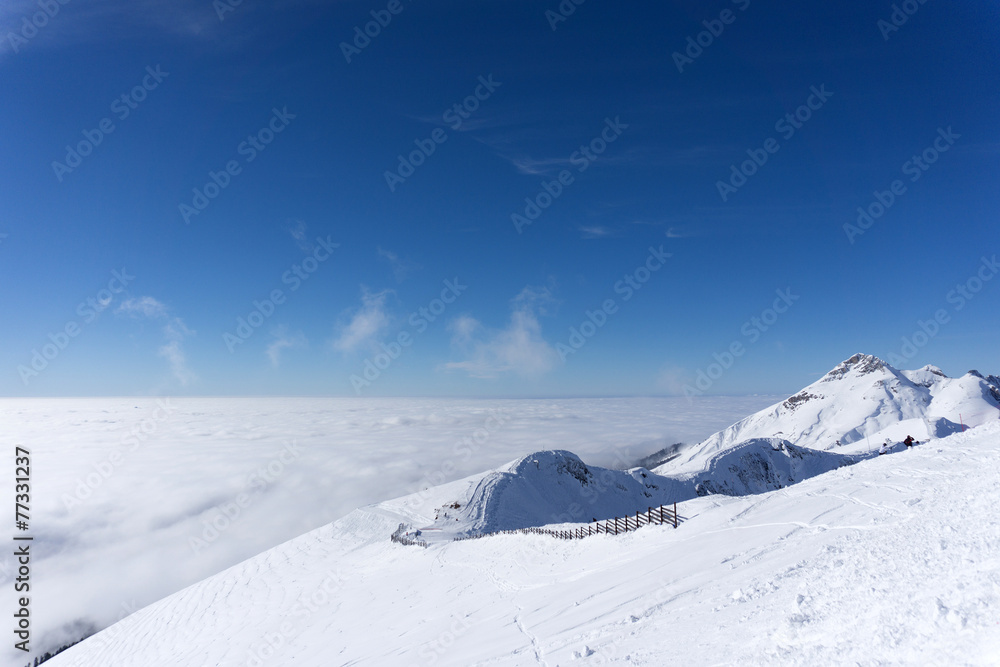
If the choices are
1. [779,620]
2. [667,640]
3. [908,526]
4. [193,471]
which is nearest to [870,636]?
[779,620]

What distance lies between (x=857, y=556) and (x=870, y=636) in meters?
4.72

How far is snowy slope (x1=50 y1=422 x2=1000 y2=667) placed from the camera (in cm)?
746

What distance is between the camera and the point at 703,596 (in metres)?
11.1

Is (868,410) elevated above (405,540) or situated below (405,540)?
below

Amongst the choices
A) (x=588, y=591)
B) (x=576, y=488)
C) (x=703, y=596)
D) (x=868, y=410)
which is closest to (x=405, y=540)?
(x=588, y=591)

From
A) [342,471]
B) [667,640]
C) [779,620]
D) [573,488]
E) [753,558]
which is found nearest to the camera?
[779,620]

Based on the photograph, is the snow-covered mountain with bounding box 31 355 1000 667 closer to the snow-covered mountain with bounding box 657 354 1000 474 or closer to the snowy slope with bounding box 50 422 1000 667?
the snowy slope with bounding box 50 422 1000 667

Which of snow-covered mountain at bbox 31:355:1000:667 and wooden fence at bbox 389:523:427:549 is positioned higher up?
wooden fence at bbox 389:523:427:549

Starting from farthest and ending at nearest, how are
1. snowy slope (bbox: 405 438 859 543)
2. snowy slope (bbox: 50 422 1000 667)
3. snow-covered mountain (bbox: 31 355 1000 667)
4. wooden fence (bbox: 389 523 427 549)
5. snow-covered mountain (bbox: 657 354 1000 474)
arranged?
snow-covered mountain (bbox: 657 354 1000 474)
snowy slope (bbox: 405 438 859 543)
wooden fence (bbox: 389 523 427 549)
snow-covered mountain (bbox: 31 355 1000 667)
snowy slope (bbox: 50 422 1000 667)

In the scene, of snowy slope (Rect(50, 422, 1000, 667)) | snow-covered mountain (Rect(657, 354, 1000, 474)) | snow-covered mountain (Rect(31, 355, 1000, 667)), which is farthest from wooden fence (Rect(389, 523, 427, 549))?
snow-covered mountain (Rect(657, 354, 1000, 474))

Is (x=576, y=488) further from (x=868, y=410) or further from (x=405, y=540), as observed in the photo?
(x=868, y=410)

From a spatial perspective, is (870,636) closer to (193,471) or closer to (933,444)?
(933,444)

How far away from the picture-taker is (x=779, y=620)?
8.43m

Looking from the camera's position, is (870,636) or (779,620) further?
(779,620)
